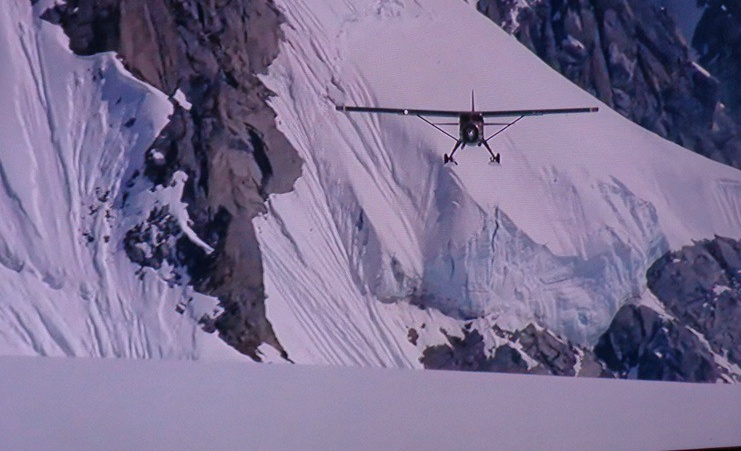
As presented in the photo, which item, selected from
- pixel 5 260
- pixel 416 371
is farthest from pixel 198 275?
pixel 416 371

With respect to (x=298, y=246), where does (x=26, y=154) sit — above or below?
above

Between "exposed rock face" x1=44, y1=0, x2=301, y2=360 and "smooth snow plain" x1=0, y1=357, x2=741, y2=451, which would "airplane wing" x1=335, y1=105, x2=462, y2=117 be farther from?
"smooth snow plain" x1=0, y1=357, x2=741, y2=451

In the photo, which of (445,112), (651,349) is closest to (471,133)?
(445,112)

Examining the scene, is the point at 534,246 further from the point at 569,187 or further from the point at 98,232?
the point at 98,232

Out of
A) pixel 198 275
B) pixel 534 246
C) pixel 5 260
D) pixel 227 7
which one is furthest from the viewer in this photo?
pixel 534 246

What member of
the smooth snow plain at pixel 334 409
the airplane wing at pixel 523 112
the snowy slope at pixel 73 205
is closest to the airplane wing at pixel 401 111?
the airplane wing at pixel 523 112

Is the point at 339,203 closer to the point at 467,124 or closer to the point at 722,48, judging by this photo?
the point at 467,124
